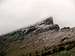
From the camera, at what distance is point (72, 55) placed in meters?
168

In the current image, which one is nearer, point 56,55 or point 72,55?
point 72,55

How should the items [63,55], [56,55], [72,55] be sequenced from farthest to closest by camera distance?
[56,55], [63,55], [72,55]

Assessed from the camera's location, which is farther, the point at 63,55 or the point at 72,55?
the point at 63,55

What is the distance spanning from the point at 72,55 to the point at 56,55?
95.0 feet

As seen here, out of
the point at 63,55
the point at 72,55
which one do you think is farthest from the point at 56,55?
the point at 72,55

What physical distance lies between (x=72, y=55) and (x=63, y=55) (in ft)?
50.5

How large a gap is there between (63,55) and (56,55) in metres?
13.6

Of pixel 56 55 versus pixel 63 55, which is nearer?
pixel 63 55

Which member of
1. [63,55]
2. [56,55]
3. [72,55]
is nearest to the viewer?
[72,55]

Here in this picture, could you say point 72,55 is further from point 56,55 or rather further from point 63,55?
point 56,55

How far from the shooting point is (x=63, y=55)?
18200 centimetres

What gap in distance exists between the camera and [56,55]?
194 metres
